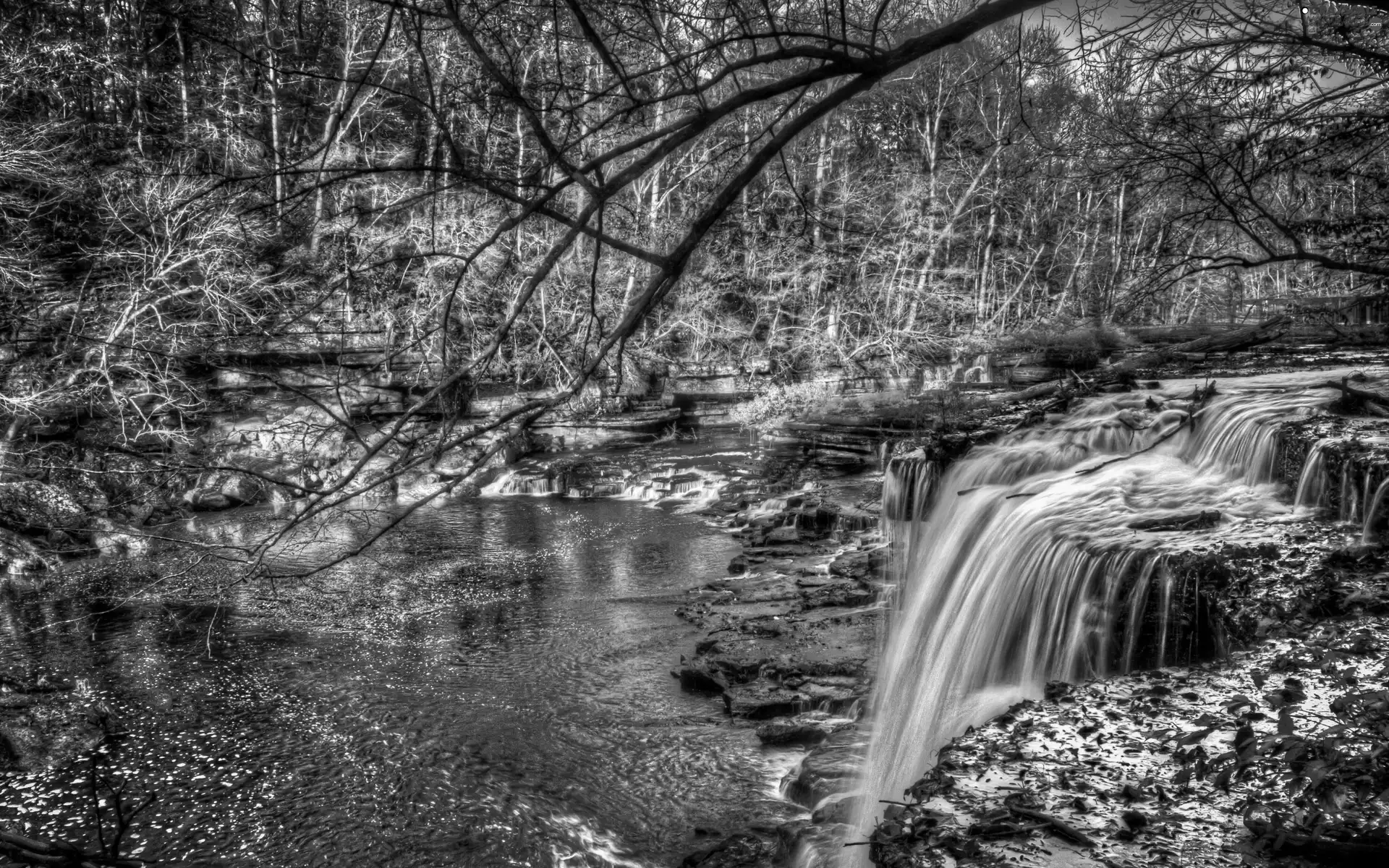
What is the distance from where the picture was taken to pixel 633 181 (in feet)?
11.1

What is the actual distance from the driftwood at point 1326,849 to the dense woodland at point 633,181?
202cm

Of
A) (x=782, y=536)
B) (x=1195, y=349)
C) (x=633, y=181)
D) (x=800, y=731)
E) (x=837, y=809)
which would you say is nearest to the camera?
(x=633, y=181)

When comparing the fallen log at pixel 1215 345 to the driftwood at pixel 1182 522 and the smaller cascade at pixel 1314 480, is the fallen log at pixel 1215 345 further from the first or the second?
the driftwood at pixel 1182 522

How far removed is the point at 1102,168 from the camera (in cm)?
539

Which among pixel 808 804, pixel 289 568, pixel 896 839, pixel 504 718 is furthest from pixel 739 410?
pixel 896 839

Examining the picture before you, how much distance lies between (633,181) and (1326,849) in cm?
334

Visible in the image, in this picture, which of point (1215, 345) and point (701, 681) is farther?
point (1215, 345)

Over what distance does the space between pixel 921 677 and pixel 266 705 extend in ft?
18.1

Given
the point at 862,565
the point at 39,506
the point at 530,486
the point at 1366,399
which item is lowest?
the point at 862,565

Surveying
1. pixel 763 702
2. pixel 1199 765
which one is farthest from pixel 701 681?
pixel 1199 765

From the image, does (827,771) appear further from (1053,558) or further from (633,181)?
(633,181)

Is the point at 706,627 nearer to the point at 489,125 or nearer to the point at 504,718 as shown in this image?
the point at 504,718

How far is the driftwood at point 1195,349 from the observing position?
12.9m

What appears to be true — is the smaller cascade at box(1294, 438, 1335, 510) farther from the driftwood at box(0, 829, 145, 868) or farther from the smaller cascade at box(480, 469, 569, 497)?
the smaller cascade at box(480, 469, 569, 497)
